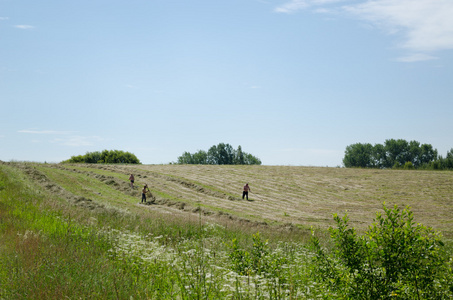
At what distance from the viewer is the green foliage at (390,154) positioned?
382ft

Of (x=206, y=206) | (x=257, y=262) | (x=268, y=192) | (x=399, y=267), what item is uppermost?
(x=399, y=267)

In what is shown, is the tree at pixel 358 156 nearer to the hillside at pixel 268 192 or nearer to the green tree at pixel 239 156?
the green tree at pixel 239 156

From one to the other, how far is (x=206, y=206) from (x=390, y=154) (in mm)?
107984

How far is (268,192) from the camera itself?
123ft

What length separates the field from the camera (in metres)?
7.99

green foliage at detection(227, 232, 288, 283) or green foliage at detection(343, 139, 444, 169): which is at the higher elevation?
green foliage at detection(343, 139, 444, 169)

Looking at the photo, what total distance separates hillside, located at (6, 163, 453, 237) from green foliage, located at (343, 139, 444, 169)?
75997mm

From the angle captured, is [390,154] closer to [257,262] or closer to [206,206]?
[206,206]

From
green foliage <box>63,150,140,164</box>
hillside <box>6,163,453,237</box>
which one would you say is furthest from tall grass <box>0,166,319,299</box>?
green foliage <box>63,150,140,164</box>

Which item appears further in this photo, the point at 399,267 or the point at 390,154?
the point at 390,154

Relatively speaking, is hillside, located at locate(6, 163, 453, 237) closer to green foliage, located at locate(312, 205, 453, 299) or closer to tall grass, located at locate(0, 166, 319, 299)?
tall grass, located at locate(0, 166, 319, 299)

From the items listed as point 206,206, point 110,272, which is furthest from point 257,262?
point 206,206

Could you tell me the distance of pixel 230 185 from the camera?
40500mm

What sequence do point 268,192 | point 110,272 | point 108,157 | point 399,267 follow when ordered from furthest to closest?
point 108,157, point 268,192, point 110,272, point 399,267
